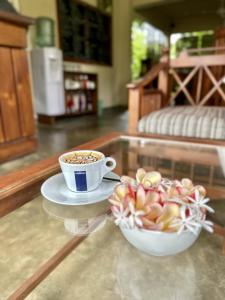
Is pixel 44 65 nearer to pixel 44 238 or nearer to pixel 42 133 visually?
pixel 42 133

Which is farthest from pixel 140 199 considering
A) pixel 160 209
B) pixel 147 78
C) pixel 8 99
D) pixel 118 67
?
pixel 118 67

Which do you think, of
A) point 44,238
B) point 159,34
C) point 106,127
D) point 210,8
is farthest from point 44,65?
point 210,8

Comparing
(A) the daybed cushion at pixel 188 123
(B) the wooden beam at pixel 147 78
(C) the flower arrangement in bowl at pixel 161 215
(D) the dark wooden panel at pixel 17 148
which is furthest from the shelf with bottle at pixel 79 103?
(C) the flower arrangement in bowl at pixel 161 215

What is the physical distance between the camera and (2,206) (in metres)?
0.53

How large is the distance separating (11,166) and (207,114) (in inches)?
49.1

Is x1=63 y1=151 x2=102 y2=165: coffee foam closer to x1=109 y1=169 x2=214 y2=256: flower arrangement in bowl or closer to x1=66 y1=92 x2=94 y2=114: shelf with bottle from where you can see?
x1=109 y1=169 x2=214 y2=256: flower arrangement in bowl

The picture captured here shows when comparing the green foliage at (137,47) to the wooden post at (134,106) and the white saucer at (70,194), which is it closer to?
the wooden post at (134,106)

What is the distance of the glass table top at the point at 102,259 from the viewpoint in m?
0.55

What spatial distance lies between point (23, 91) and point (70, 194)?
1.41 meters

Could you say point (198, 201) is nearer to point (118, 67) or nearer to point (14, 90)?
point (14, 90)

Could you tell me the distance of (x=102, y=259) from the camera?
68cm

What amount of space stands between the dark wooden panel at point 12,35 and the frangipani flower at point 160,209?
1506mm

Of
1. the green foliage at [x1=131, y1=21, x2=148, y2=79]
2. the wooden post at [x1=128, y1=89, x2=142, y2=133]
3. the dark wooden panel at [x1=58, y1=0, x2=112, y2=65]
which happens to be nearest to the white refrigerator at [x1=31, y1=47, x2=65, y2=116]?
the dark wooden panel at [x1=58, y1=0, x2=112, y2=65]

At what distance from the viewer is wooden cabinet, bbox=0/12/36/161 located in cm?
150
